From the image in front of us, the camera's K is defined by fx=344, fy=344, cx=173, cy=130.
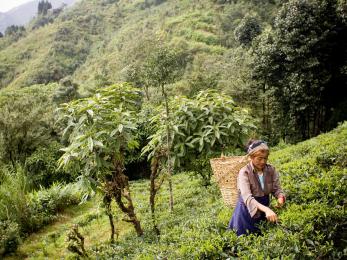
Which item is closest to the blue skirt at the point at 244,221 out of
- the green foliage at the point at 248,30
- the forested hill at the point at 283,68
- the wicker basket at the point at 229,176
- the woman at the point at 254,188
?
the woman at the point at 254,188

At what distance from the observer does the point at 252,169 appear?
3678 millimetres

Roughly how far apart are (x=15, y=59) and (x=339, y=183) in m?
84.9

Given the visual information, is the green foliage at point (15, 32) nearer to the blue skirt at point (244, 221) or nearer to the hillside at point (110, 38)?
the hillside at point (110, 38)

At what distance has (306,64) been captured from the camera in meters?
15.8

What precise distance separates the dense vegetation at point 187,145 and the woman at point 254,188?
0.20m

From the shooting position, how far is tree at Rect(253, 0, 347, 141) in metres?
15.8

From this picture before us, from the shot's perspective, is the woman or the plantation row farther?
the woman

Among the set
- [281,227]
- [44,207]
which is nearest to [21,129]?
[44,207]

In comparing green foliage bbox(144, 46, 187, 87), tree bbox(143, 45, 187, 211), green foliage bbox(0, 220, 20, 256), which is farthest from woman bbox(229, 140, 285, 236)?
green foliage bbox(0, 220, 20, 256)

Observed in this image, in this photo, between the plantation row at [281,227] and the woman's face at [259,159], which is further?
the woman's face at [259,159]

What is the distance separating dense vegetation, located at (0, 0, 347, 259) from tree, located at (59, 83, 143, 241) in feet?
0.07

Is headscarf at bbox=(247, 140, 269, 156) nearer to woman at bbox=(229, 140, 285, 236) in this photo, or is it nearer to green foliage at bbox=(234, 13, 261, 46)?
woman at bbox=(229, 140, 285, 236)

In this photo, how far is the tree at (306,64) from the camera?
15750 mm

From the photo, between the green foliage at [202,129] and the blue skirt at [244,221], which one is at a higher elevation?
the green foliage at [202,129]
